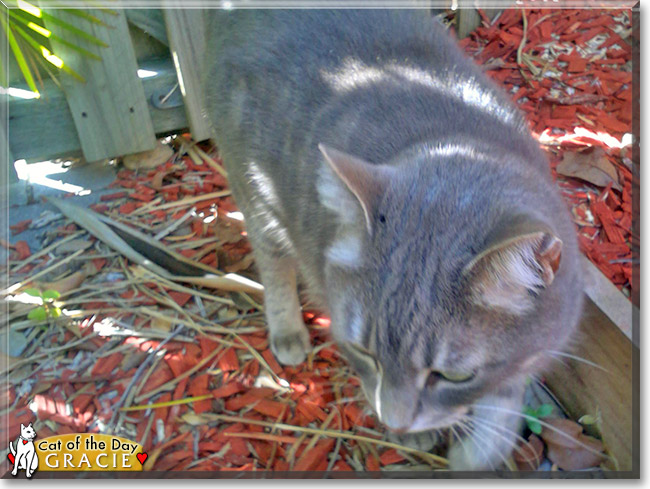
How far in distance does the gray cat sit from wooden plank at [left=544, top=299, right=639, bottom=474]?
0.25m

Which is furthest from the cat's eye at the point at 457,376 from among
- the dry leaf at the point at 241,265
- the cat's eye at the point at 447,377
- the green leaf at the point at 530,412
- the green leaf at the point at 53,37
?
the green leaf at the point at 53,37

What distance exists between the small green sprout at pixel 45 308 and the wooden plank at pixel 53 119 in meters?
0.96

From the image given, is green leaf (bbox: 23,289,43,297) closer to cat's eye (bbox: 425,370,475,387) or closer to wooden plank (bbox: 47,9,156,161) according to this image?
wooden plank (bbox: 47,9,156,161)

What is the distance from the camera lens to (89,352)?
2.64 m

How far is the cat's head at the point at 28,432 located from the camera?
2246mm

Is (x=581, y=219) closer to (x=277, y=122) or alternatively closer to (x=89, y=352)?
(x=277, y=122)

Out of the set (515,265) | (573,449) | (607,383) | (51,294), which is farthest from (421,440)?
(51,294)

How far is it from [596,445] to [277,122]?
1.61 metres

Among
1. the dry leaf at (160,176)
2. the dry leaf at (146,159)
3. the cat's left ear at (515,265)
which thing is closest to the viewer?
the cat's left ear at (515,265)

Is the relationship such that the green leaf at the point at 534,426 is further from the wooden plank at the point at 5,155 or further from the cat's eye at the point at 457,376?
the wooden plank at the point at 5,155

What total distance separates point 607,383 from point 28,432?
2014 millimetres

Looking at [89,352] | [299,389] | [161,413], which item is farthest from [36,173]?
[299,389]

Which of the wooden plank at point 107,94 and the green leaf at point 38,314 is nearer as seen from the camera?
the green leaf at point 38,314

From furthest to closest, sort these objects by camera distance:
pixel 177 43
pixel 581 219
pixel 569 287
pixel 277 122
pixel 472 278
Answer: pixel 177 43 < pixel 581 219 < pixel 277 122 < pixel 569 287 < pixel 472 278
